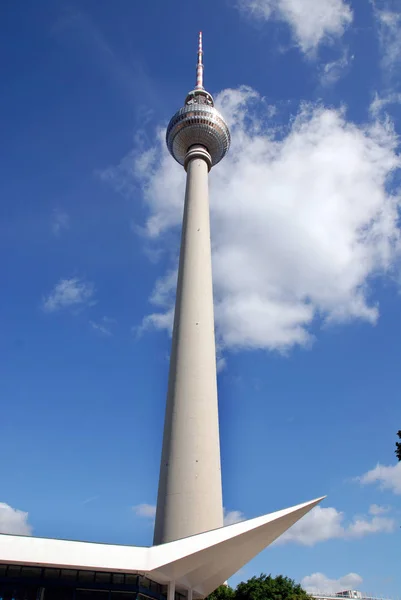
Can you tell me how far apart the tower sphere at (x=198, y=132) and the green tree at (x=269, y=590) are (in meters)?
46.7

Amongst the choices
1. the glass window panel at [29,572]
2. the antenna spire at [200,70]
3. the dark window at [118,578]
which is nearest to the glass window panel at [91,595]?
the dark window at [118,578]

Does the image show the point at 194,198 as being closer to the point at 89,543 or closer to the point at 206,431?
the point at 206,431

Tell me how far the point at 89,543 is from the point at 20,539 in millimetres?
2912

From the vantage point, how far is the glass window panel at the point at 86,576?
22469 mm

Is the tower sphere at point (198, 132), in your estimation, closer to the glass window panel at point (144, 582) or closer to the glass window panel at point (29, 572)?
the glass window panel at point (144, 582)

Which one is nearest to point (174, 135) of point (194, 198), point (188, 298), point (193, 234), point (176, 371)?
point (194, 198)

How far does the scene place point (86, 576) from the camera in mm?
22531

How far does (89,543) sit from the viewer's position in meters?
21.6

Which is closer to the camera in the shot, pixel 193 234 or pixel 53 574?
pixel 53 574

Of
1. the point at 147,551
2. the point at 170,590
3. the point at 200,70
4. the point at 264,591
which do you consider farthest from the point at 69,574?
the point at 200,70

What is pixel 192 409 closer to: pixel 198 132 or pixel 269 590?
pixel 269 590

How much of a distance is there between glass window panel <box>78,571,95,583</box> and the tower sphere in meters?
47.5

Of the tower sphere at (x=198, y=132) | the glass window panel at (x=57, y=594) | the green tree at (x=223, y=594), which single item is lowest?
the glass window panel at (x=57, y=594)

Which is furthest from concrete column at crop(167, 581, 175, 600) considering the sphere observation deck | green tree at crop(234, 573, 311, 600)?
the sphere observation deck
